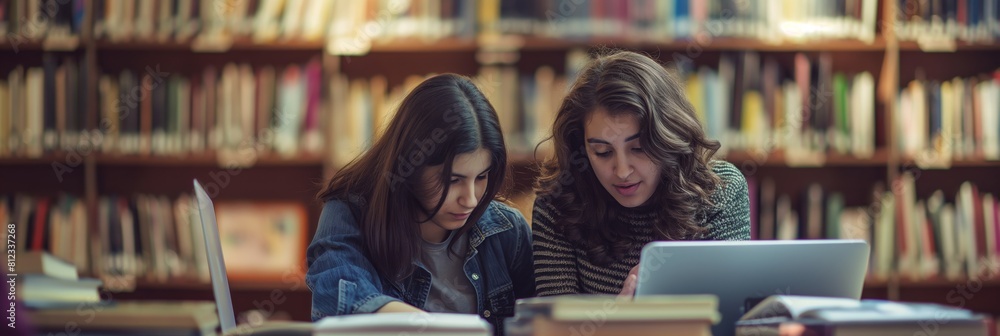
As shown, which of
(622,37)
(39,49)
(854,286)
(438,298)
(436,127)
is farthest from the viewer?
(39,49)

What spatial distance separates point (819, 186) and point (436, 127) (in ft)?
6.73

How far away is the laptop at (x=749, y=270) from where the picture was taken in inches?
49.6

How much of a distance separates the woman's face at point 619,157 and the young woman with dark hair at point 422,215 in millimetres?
170

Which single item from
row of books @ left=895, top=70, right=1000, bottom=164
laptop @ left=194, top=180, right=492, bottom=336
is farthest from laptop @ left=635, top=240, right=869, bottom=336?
row of books @ left=895, top=70, right=1000, bottom=164

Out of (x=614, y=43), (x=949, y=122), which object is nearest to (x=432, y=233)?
(x=614, y=43)

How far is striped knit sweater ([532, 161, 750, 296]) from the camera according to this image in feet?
5.56

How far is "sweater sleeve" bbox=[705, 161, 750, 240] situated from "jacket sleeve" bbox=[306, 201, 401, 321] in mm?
625

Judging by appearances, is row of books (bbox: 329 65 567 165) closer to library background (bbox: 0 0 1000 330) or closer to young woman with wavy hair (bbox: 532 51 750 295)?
library background (bbox: 0 0 1000 330)

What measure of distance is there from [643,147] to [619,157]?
61 mm

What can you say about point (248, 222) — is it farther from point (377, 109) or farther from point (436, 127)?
point (436, 127)

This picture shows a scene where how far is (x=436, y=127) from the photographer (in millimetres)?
1544

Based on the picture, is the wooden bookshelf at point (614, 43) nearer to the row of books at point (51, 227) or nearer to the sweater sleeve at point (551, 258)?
the row of books at point (51, 227)

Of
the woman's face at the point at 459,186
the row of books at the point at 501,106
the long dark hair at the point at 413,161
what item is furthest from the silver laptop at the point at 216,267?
the row of books at the point at 501,106

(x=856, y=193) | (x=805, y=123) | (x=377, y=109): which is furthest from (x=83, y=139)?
(x=856, y=193)
